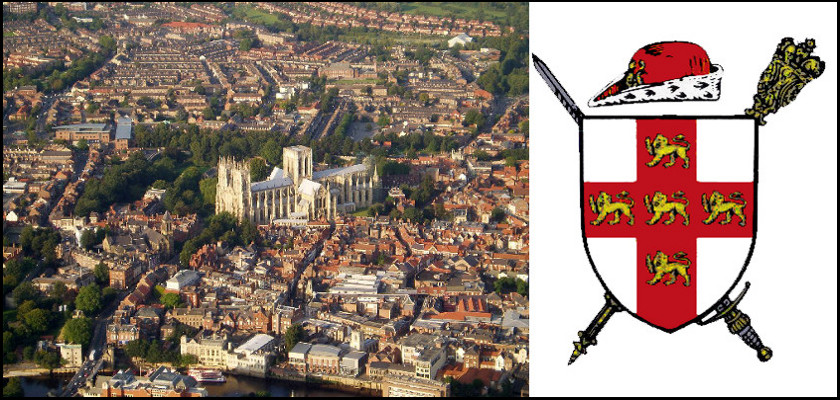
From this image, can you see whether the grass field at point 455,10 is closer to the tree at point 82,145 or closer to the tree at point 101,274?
the tree at point 82,145

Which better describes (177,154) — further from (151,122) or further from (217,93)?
(217,93)

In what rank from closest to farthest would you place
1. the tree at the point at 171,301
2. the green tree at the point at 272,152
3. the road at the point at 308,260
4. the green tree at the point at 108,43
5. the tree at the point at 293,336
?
the tree at the point at 293,336, the tree at the point at 171,301, the road at the point at 308,260, the green tree at the point at 272,152, the green tree at the point at 108,43

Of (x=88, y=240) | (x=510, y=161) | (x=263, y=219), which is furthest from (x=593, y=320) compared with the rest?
(x=510, y=161)

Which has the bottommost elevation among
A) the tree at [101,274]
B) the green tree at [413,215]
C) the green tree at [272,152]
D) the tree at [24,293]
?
the tree at [24,293]

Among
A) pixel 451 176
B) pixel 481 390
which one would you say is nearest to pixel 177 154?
pixel 451 176

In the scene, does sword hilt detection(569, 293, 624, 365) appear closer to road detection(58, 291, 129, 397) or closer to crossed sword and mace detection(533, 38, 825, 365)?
crossed sword and mace detection(533, 38, 825, 365)

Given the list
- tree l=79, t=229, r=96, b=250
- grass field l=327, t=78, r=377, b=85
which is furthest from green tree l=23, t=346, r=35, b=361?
grass field l=327, t=78, r=377, b=85

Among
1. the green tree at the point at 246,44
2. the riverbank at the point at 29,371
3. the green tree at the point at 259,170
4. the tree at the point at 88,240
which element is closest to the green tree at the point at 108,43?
the green tree at the point at 246,44
